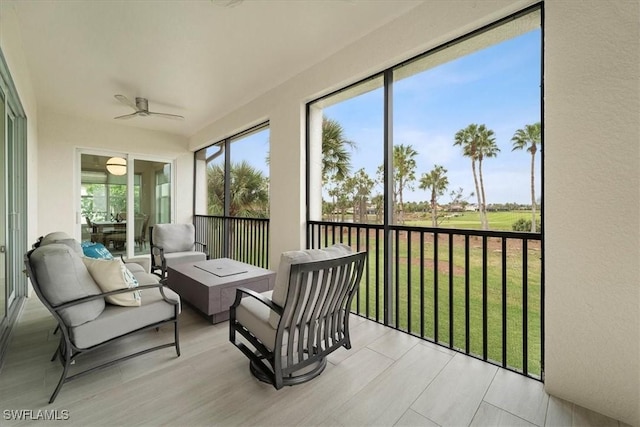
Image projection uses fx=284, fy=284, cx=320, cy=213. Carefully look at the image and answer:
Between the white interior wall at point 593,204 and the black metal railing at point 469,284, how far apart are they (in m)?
0.20

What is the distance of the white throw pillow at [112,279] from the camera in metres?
1.94

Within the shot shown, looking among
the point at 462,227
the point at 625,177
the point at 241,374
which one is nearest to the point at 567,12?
the point at 625,177

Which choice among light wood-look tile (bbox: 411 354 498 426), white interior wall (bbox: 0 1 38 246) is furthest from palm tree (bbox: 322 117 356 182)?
white interior wall (bbox: 0 1 38 246)

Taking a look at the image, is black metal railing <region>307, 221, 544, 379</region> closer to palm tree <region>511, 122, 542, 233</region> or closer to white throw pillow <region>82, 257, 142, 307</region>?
palm tree <region>511, 122, 542, 233</region>

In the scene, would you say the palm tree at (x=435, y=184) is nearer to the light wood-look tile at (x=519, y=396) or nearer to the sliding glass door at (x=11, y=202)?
the light wood-look tile at (x=519, y=396)

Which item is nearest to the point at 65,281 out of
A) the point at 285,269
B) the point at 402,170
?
the point at 285,269

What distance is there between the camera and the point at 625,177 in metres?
1.50

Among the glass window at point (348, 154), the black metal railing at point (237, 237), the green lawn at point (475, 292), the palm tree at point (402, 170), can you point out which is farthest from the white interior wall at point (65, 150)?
the palm tree at point (402, 170)

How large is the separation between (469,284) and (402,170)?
118cm

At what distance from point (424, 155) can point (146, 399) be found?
2.76 meters

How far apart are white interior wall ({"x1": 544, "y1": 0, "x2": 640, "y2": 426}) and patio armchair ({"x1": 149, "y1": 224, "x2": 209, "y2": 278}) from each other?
165 inches

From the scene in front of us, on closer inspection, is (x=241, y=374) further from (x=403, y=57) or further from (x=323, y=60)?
(x=323, y=60)

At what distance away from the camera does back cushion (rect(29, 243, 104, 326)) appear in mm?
1663

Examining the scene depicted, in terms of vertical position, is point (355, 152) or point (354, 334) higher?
point (355, 152)
